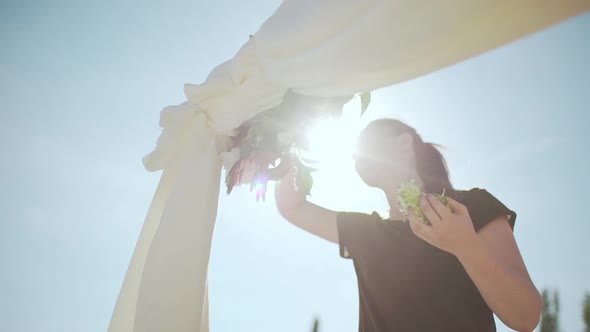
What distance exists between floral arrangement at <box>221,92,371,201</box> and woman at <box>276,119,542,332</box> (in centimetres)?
31

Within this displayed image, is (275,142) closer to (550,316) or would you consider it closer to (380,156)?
(380,156)

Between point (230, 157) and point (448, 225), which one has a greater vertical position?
point (230, 157)

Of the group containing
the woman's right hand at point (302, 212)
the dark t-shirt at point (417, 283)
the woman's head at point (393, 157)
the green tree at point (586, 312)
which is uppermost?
the green tree at point (586, 312)

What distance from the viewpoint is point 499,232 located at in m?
1.26

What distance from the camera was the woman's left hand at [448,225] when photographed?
3.48 feet

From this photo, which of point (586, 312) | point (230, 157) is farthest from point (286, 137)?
point (586, 312)

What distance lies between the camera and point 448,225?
41.8 inches

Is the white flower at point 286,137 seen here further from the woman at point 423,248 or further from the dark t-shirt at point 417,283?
the dark t-shirt at point 417,283

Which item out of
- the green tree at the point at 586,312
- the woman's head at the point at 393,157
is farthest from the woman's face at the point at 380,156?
the green tree at the point at 586,312

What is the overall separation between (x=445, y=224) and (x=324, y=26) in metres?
0.81

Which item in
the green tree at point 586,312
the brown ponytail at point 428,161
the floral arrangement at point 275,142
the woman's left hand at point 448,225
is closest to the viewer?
the woman's left hand at point 448,225

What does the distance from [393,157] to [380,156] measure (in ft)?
0.23

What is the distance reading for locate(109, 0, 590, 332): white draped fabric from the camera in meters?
1.08

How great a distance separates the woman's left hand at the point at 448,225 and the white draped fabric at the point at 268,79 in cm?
49
